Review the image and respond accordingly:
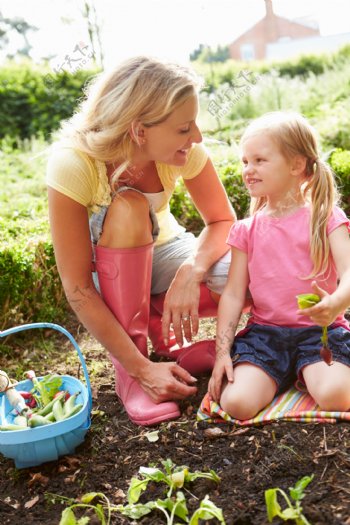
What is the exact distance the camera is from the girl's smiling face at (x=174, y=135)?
2109 millimetres

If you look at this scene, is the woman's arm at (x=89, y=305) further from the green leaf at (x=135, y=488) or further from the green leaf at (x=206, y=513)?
Answer: the green leaf at (x=206, y=513)

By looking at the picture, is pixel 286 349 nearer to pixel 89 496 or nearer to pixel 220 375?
pixel 220 375

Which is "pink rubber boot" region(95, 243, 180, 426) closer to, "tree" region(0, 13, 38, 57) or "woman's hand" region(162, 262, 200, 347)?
"woman's hand" region(162, 262, 200, 347)

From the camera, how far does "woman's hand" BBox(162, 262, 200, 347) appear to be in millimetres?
2373

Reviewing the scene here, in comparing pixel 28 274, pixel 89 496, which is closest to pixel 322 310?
pixel 89 496

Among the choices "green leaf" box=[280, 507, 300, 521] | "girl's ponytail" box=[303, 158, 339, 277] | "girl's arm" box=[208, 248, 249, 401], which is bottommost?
"green leaf" box=[280, 507, 300, 521]

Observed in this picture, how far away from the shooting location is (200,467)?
1896mm

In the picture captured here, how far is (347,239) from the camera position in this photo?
2.16m

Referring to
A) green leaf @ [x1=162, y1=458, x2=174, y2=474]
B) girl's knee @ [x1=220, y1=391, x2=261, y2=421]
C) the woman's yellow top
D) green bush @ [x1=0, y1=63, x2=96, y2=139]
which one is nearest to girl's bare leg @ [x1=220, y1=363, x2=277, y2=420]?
girl's knee @ [x1=220, y1=391, x2=261, y2=421]

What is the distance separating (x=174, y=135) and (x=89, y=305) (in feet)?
2.28

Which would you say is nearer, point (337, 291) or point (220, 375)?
point (337, 291)

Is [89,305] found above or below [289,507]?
above

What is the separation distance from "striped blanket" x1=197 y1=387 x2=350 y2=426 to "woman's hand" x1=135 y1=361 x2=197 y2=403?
9 cm

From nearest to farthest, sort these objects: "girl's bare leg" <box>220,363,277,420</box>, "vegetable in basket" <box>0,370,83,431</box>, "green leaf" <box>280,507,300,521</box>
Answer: "green leaf" <box>280,507,300,521</box>
"vegetable in basket" <box>0,370,83,431</box>
"girl's bare leg" <box>220,363,277,420</box>
